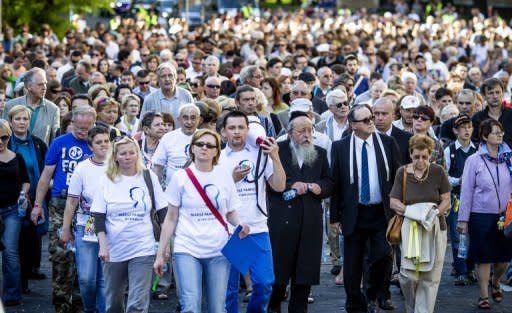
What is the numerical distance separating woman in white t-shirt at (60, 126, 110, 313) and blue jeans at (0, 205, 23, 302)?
1206 millimetres

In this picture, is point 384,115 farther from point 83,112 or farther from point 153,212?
point 153,212

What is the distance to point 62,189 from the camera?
12039 mm

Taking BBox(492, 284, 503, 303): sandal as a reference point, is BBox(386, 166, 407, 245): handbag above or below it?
above

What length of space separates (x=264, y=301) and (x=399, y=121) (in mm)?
4382

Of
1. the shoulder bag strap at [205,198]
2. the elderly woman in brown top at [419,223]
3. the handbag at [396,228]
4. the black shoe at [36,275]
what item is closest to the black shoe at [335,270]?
the elderly woman in brown top at [419,223]

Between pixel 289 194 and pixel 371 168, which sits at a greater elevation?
pixel 371 168

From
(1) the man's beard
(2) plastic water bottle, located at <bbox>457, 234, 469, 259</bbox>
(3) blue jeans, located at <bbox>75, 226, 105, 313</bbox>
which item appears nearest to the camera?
(3) blue jeans, located at <bbox>75, 226, 105, 313</bbox>

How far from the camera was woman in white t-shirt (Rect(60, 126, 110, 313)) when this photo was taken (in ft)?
36.8

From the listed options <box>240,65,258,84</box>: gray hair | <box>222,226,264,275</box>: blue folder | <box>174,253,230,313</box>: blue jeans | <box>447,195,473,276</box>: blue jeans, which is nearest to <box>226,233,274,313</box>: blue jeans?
<box>222,226,264,275</box>: blue folder

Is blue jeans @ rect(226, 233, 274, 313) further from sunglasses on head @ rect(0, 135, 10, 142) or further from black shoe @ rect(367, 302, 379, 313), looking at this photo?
sunglasses on head @ rect(0, 135, 10, 142)

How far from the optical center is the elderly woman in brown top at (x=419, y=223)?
37.7ft

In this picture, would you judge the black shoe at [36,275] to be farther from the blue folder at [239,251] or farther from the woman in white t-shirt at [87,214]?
the blue folder at [239,251]

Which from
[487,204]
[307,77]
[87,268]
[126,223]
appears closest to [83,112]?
[87,268]

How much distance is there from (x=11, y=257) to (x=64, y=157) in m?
1.14
